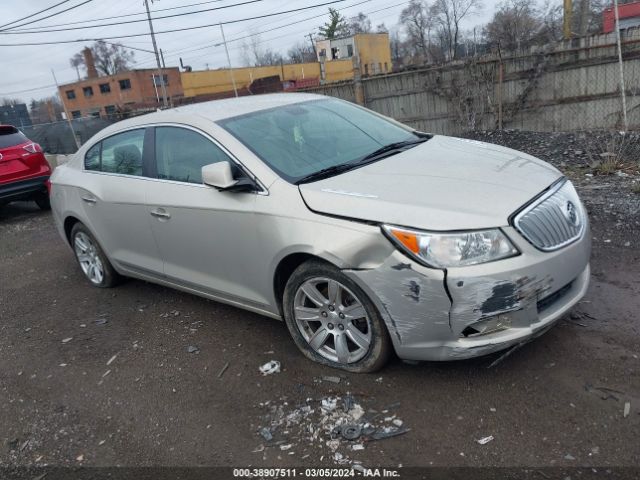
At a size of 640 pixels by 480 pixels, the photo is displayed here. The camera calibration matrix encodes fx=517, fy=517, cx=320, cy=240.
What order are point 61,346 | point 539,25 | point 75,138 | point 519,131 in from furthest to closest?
point 539,25 < point 75,138 < point 519,131 < point 61,346

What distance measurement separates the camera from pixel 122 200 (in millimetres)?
4289

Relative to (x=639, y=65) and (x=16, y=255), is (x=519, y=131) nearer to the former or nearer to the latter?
(x=639, y=65)

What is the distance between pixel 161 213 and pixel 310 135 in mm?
1271

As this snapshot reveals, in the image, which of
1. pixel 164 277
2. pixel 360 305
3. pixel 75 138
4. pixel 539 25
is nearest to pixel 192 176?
pixel 164 277

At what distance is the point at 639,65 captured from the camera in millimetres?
10359

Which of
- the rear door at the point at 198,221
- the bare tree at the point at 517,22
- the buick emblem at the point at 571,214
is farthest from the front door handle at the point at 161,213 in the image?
the bare tree at the point at 517,22

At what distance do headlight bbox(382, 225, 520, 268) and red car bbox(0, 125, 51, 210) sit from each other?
28.0ft

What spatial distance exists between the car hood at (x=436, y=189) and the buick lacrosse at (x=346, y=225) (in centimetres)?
1

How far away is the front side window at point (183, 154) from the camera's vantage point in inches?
143

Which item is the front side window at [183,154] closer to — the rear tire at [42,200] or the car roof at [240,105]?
the car roof at [240,105]

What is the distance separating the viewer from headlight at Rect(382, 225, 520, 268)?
103 inches

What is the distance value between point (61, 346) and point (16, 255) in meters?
3.64

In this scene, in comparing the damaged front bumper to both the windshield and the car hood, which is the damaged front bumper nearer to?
the car hood

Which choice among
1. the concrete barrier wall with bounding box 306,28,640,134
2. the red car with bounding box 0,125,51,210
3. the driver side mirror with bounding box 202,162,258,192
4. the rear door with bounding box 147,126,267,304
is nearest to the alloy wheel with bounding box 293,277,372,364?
the rear door with bounding box 147,126,267,304
